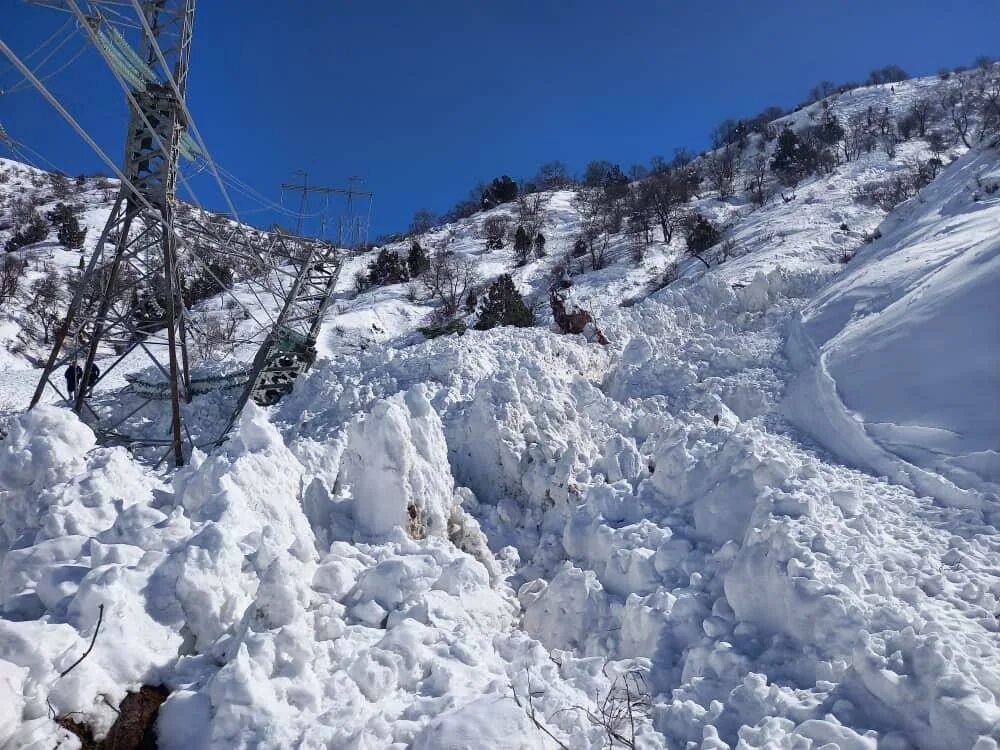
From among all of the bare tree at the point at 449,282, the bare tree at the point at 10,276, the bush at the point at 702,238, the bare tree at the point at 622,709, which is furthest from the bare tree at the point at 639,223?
the bare tree at the point at 10,276

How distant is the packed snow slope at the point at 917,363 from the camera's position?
7.08 meters

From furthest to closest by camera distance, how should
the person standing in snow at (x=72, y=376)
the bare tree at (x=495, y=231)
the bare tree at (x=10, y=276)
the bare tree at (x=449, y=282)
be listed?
the bare tree at (x=495, y=231) → the bare tree at (x=449, y=282) → the bare tree at (x=10, y=276) → the person standing in snow at (x=72, y=376)

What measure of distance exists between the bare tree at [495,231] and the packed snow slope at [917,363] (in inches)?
1179

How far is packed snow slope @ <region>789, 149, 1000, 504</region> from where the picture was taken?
7.08 m

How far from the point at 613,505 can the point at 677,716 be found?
3.13m

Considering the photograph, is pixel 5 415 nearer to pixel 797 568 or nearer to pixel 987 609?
pixel 797 568

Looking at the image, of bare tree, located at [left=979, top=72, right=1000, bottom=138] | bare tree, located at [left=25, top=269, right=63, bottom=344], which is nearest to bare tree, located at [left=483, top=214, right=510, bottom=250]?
bare tree, located at [left=25, top=269, right=63, bottom=344]

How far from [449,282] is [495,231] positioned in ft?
41.8

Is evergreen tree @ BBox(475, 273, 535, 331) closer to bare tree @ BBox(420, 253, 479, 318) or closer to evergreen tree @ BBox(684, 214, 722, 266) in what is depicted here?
bare tree @ BBox(420, 253, 479, 318)

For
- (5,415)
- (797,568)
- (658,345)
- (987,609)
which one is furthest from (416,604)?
(5,415)

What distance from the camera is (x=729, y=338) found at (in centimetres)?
1420

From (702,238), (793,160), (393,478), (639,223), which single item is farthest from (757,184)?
(393,478)

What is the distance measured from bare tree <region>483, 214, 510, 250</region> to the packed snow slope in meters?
29.9

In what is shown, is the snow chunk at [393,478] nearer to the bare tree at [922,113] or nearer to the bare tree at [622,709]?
the bare tree at [622,709]
